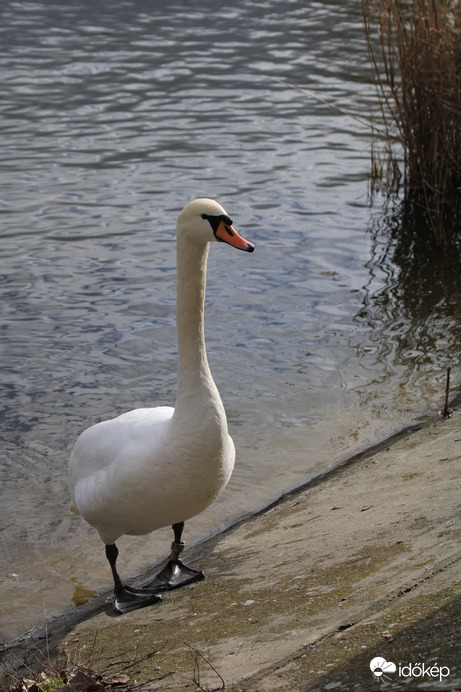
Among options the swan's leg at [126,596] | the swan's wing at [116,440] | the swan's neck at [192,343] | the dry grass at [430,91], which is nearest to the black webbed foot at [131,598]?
the swan's leg at [126,596]

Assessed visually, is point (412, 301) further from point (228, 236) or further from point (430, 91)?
point (228, 236)

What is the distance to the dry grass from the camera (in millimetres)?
9602

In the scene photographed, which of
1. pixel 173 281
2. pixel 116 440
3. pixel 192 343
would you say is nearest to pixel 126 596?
pixel 116 440

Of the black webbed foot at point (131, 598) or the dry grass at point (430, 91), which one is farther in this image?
the dry grass at point (430, 91)

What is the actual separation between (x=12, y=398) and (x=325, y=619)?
4.62 meters

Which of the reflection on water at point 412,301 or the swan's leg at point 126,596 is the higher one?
the swan's leg at point 126,596

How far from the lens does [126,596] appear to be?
464 centimetres

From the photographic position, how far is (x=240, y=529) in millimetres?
5387

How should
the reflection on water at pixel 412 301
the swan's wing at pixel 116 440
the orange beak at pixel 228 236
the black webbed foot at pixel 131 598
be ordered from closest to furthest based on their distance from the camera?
the orange beak at pixel 228 236, the swan's wing at pixel 116 440, the black webbed foot at pixel 131 598, the reflection on water at pixel 412 301

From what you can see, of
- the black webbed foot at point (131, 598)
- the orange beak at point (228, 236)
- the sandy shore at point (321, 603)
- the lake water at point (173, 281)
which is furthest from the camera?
the lake water at point (173, 281)

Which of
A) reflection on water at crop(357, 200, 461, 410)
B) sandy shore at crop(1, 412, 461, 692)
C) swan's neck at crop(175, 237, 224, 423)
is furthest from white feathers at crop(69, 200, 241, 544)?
reflection on water at crop(357, 200, 461, 410)

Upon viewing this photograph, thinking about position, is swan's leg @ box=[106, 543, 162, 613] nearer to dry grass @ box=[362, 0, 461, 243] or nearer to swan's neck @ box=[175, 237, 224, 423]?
swan's neck @ box=[175, 237, 224, 423]

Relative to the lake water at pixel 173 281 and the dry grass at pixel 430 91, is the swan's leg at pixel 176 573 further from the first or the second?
the dry grass at pixel 430 91

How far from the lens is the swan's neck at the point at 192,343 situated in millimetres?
4102
